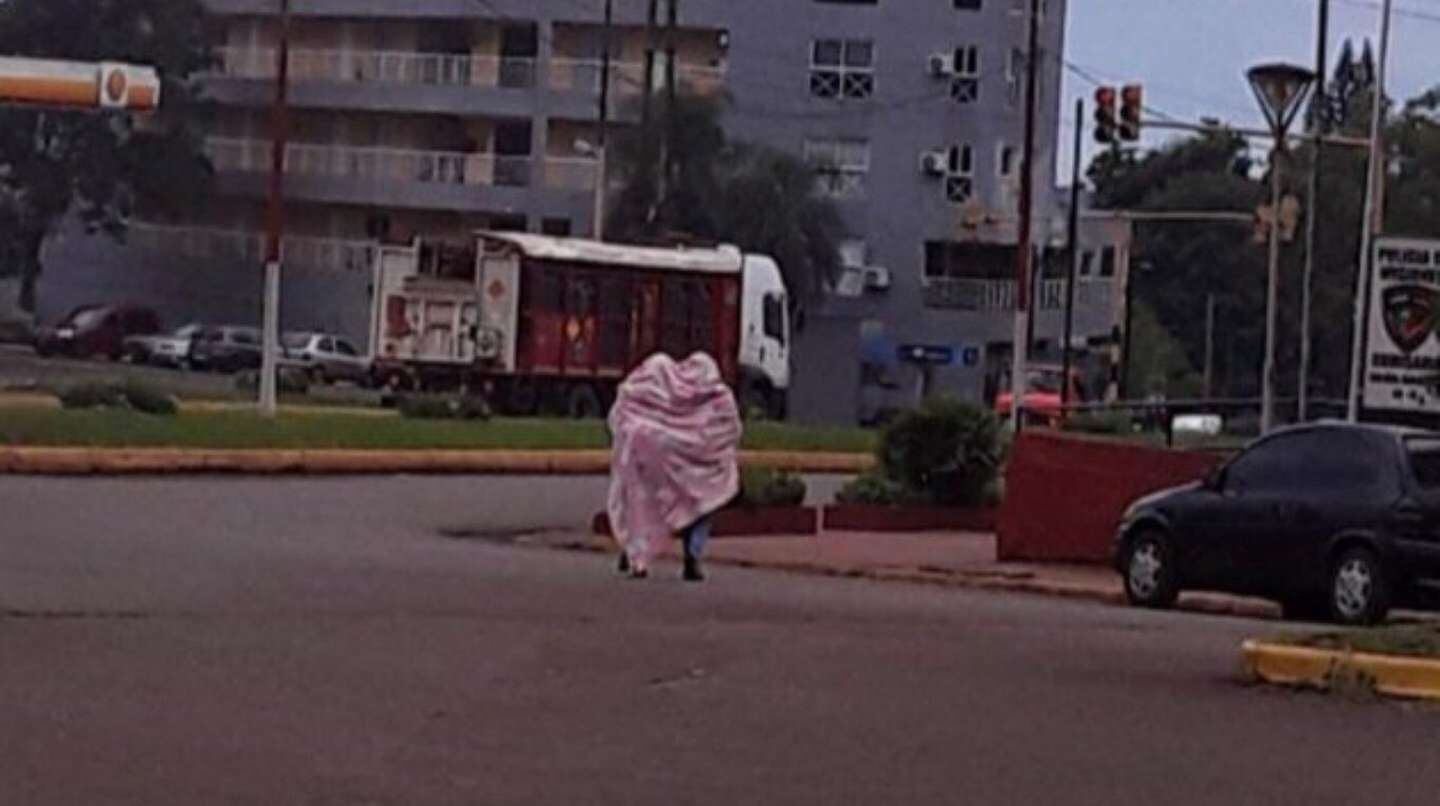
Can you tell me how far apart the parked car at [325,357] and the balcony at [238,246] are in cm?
427

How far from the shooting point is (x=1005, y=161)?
273 ft

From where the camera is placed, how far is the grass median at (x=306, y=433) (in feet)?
120

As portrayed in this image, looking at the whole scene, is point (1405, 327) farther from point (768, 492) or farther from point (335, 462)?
point (335, 462)

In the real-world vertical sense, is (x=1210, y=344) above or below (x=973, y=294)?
below

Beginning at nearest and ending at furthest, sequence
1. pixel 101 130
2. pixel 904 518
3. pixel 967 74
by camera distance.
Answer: pixel 904 518 < pixel 101 130 < pixel 967 74

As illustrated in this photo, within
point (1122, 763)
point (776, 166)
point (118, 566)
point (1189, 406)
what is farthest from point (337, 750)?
point (776, 166)

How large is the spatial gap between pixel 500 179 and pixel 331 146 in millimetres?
4911

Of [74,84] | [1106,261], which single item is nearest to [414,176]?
[1106,261]

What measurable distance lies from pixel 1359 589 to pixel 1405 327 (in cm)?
385

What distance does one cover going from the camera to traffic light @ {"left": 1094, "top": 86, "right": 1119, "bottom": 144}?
154 ft

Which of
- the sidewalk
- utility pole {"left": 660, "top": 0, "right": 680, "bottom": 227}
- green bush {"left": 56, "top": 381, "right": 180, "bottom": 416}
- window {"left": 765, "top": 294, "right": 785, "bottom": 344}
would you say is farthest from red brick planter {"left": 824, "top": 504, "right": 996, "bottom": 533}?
utility pole {"left": 660, "top": 0, "right": 680, "bottom": 227}

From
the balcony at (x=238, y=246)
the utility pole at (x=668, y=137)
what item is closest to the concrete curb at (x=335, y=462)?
the utility pole at (x=668, y=137)

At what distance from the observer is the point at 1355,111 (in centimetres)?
8725

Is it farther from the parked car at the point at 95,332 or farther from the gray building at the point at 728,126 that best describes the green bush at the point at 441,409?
the parked car at the point at 95,332
